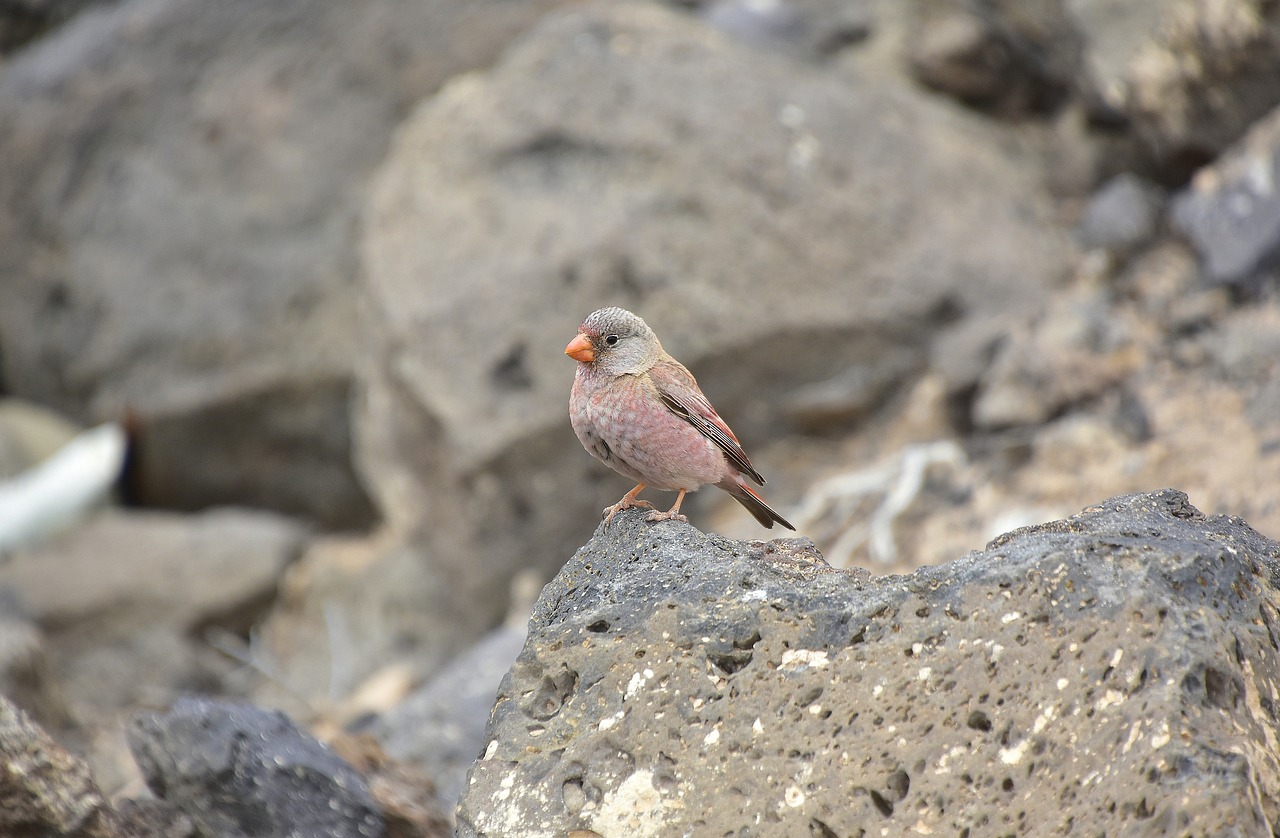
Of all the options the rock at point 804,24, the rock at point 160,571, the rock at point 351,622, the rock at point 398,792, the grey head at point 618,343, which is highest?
the grey head at point 618,343

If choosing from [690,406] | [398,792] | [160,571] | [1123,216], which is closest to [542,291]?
[690,406]

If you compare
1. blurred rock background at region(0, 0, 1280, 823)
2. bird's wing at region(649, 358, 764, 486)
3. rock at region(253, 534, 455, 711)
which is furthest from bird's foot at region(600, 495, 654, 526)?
rock at region(253, 534, 455, 711)

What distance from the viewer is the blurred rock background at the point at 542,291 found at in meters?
7.82

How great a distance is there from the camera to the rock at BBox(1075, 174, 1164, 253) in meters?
8.88

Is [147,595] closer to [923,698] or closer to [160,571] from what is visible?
[160,571]

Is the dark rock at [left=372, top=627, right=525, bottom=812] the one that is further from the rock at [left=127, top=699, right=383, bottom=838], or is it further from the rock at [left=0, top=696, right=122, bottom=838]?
the rock at [left=0, top=696, right=122, bottom=838]

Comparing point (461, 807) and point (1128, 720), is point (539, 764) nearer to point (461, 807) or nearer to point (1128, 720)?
point (461, 807)

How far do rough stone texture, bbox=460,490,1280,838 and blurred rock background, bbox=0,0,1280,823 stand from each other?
295 centimetres

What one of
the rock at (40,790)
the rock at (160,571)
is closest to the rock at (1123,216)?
the rock at (160,571)

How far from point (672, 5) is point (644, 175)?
10.1ft

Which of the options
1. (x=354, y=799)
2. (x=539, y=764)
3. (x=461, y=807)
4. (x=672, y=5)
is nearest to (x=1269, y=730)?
(x=539, y=764)

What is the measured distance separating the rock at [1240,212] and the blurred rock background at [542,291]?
3cm

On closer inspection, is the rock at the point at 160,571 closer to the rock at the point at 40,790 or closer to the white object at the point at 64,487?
the white object at the point at 64,487

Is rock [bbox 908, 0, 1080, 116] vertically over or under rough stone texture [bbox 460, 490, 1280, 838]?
under
